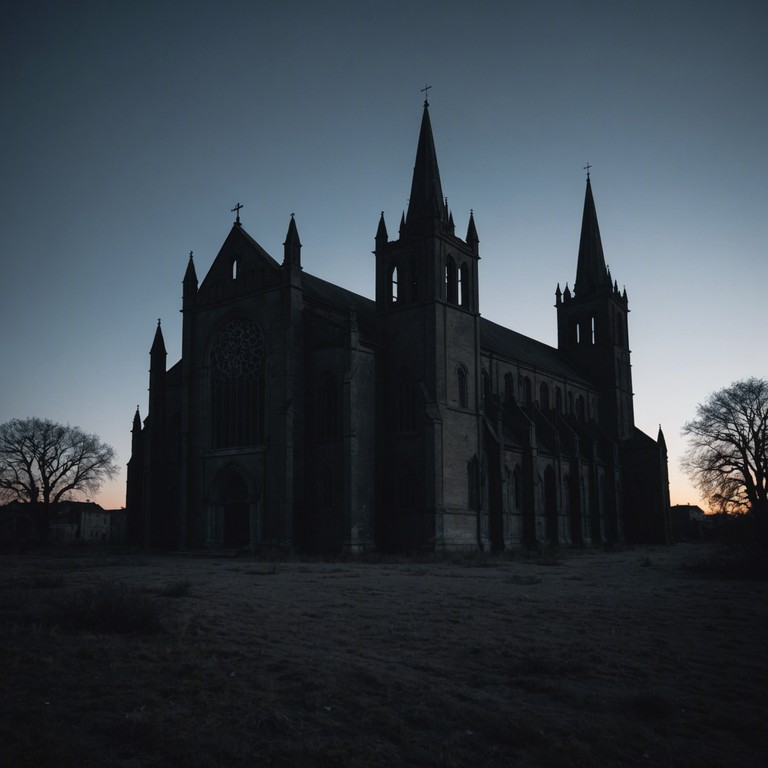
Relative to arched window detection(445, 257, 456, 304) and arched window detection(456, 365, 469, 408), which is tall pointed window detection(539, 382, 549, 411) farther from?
arched window detection(445, 257, 456, 304)

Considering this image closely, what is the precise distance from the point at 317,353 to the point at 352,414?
4502 millimetres

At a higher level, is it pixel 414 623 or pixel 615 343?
pixel 615 343

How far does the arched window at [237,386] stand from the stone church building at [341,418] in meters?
0.09

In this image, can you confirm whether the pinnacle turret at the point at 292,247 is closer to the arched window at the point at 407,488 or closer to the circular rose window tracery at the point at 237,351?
the circular rose window tracery at the point at 237,351

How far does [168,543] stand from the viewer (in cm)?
4741

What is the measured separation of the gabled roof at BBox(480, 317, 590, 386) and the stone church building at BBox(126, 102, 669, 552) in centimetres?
529

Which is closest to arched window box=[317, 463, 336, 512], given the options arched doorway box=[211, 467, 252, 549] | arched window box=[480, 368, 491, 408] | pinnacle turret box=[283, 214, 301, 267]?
arched doorway box=[211, 467, 252, 549]

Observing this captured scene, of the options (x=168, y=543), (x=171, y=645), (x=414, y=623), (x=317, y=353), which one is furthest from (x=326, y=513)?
(x=171, y=645)

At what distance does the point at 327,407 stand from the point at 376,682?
3452cm

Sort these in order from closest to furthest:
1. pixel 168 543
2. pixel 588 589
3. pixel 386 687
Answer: pixel 386 687, pixel 588 589, pixel 168 543

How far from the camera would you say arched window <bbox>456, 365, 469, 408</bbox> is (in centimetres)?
4634

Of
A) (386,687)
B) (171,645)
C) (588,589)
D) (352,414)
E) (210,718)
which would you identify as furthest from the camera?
(352,414)

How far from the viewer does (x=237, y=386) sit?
149ft

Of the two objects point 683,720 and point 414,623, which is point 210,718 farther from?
point 414,623
